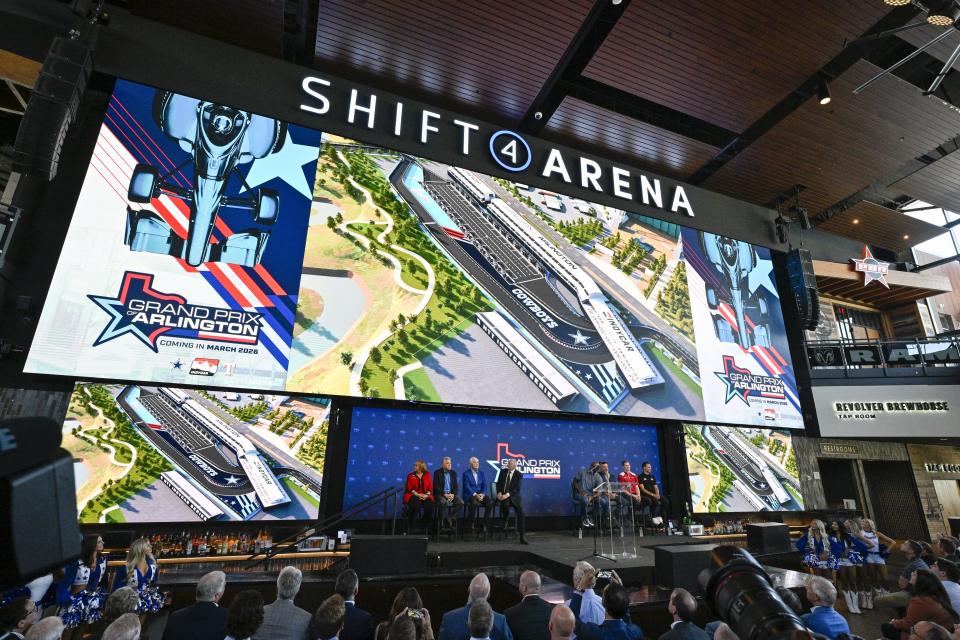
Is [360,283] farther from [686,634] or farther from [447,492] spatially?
[686,634]

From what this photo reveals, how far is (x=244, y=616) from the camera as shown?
2.28 m

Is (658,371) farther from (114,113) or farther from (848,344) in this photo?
(114,113)

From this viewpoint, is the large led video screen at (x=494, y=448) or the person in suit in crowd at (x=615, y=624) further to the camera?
the large led video screen at (x=494, y=448)

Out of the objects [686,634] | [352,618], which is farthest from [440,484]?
[686,634]

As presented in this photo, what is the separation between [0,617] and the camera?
245 cm

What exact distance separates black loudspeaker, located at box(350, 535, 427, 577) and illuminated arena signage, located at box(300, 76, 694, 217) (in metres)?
6.71

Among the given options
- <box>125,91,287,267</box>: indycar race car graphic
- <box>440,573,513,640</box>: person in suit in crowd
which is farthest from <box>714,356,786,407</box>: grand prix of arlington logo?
<box>125,91,287,267</box>: indycar race car graphic

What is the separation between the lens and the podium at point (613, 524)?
20.2 ft

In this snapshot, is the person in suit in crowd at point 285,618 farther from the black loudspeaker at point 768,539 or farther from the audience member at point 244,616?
the black loudspeaker at point 768,539

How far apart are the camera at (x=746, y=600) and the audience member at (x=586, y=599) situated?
217cm

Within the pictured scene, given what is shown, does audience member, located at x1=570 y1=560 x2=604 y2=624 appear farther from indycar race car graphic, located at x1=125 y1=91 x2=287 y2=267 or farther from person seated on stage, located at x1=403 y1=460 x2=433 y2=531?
indycar race car graphic, located at x1=125 y1=91 x2=287 y2=267

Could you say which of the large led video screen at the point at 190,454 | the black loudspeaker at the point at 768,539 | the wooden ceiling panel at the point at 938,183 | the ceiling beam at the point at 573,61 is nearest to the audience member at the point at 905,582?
the black loudspeaker at the point at 768,539

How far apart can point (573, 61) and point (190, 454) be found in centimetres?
878

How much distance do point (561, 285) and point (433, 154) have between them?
11.3ft
